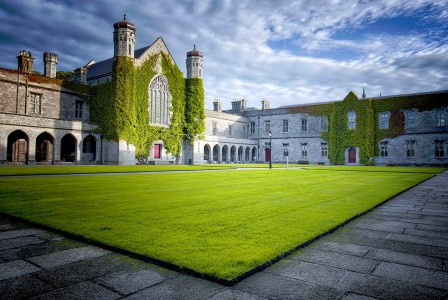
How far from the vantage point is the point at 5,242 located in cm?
389

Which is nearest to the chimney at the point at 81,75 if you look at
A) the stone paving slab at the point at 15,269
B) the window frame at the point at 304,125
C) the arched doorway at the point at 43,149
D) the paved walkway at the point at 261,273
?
the arched doorway at the point at 43,149

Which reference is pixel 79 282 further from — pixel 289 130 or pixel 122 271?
pixel 289 130

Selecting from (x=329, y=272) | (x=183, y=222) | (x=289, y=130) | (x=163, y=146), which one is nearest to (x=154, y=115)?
(x=163, y=146)

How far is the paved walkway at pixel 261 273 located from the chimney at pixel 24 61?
1380 inches

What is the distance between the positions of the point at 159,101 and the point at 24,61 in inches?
595

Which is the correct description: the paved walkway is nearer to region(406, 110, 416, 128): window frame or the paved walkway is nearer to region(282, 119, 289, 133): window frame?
region(406, 110, 416, 128): window frame

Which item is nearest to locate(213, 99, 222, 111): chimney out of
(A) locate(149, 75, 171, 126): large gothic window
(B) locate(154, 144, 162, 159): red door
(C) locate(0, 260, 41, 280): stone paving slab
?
(A) locate(149, 75, 171, 126): large gothic window

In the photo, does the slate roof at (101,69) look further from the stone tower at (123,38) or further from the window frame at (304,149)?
the window frame at (304,149)

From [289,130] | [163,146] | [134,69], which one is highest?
[134,69]

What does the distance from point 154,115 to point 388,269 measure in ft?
107

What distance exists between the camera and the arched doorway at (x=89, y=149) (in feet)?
102

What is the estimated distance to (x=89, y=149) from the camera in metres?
32.5

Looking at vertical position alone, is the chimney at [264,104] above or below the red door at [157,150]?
above

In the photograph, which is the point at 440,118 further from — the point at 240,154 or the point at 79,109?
the point at 79,109
